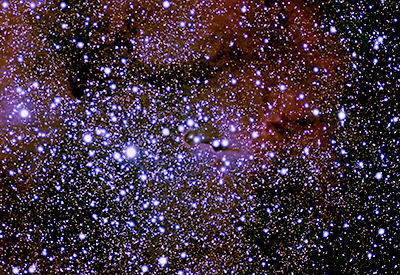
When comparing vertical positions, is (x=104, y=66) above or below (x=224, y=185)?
above

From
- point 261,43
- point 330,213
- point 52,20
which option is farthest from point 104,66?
point 330,213

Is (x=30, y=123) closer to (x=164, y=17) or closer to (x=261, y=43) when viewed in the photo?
(x=164, y=17)

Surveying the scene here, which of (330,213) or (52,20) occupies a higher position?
(52,20)

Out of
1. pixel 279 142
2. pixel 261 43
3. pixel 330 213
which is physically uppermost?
pixel 261 43

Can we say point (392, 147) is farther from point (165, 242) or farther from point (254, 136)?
point (165, 242)

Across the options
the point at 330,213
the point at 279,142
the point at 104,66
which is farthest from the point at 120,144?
the point at 330,213

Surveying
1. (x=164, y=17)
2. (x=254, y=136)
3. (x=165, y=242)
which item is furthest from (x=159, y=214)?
(x=164, y=17)
